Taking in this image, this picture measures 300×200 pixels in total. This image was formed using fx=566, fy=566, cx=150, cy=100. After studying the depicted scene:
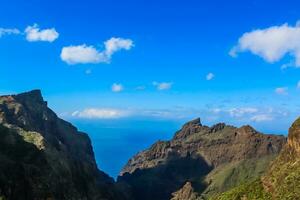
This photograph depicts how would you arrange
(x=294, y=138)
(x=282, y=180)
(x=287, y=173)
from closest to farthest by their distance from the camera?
(x=282, y=180), (x=287, y=173), (x=294, y=138)

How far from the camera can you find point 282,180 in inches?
6220

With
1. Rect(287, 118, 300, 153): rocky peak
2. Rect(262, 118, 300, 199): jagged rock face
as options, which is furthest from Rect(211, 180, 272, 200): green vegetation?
Rect(287, 118, 300, 153): rocky peak

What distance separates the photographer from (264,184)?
541 ft

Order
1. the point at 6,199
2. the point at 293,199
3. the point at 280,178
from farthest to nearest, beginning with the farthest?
the point at 6,199, the point at 280,178, the point at 293,199

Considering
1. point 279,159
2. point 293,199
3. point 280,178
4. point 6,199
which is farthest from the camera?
point 6,199

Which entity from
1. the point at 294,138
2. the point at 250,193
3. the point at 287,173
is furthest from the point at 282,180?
the point at 294,138

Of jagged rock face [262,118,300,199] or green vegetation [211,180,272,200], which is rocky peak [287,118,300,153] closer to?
jagged rock face [262,118,300,199]

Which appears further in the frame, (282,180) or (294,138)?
(294,138)

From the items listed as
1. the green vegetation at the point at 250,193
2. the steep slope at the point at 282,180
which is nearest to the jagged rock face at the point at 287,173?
the steep slope at the point at 282,180

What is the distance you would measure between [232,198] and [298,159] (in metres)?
22.5

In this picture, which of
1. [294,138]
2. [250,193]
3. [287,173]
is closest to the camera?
[287,173]

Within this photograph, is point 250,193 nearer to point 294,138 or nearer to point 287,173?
point 287,173

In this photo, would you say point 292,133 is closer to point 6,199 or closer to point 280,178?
point 280,178

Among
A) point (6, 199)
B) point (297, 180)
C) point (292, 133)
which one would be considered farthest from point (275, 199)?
point (6, 199)
